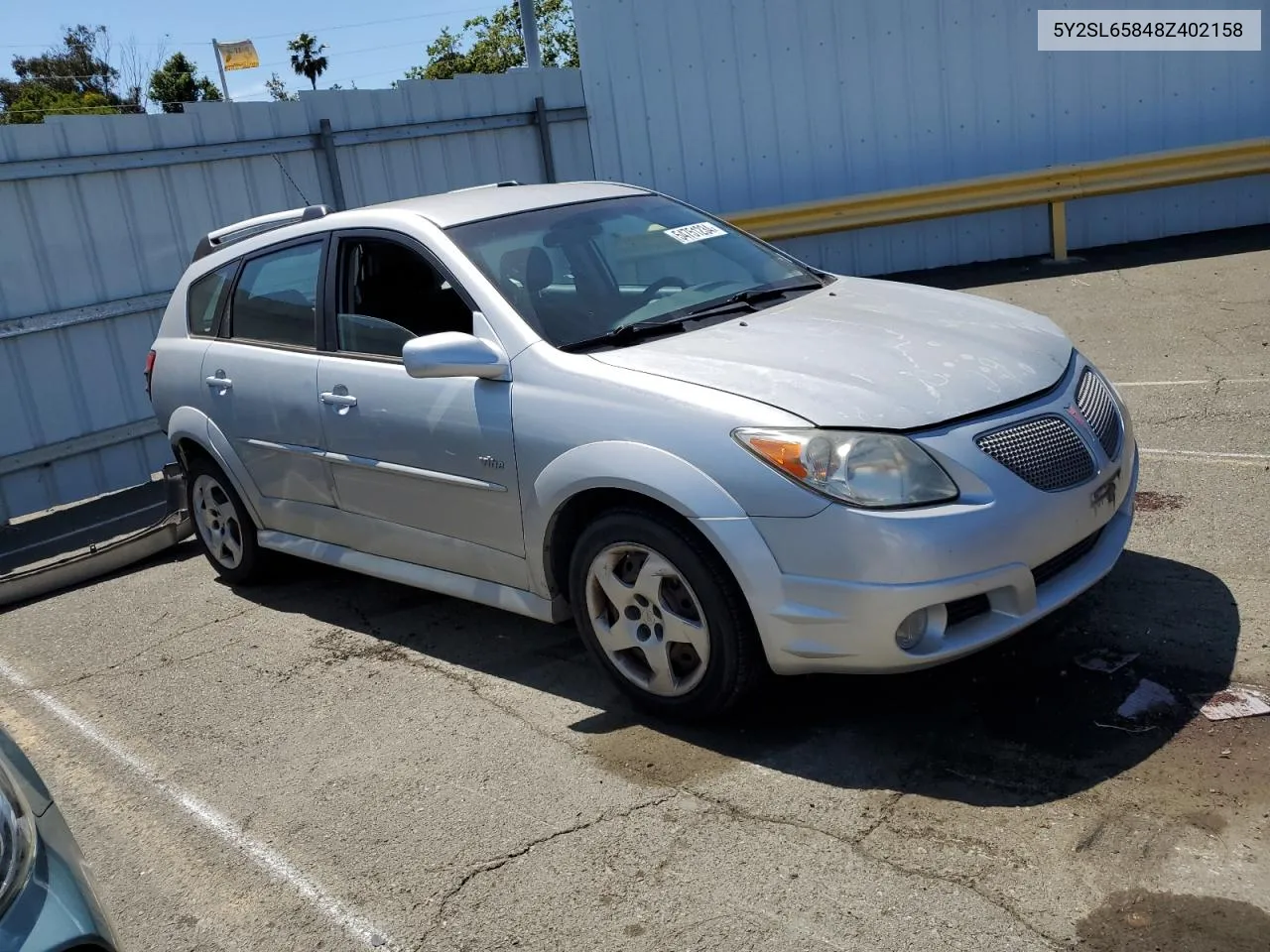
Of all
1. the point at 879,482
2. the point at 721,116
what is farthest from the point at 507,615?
the point at 721,116

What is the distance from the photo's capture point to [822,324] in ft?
14.6

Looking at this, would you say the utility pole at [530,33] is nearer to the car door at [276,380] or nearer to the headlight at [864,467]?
the car door at [276,380]

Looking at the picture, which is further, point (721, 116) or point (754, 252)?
point (721, 116)

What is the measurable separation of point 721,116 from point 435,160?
3.08 metres

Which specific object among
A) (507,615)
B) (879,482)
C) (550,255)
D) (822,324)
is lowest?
(507,615)

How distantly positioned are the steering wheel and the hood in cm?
36

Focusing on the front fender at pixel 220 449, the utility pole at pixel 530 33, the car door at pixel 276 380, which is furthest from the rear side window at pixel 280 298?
the utility pole at pixel 530 33

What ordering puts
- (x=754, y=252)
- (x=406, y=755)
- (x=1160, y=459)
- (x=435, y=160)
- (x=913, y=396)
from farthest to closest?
(x=435, y=160) < (x=1160, y=459) < (x=754, y=252) < (x=406, y=755) < (x=913, y=396)

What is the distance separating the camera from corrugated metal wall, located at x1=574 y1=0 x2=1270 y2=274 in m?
11.9

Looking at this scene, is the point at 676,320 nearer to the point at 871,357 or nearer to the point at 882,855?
the point at 871,357

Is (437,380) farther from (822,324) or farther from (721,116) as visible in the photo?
(721,116)

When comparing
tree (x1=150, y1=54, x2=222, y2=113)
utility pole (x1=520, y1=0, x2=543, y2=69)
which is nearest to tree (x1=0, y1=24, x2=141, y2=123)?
tree (x1=150, y1=54, x2=222, y2=113)

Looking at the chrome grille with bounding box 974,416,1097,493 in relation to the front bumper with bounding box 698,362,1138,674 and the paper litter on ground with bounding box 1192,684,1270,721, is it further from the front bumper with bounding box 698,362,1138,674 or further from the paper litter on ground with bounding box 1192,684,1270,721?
the paper litter on ground with bounding box 1192,684,1270,721

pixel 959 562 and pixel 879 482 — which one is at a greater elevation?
pixel 879 482
